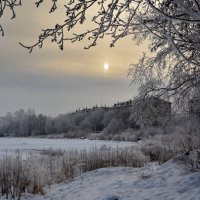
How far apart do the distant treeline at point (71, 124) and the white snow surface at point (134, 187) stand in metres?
71.3

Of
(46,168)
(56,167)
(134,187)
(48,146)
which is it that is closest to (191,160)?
(134,187)

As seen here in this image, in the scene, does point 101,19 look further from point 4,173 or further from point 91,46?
point 4,173

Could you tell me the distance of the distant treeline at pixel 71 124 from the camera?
297 ft

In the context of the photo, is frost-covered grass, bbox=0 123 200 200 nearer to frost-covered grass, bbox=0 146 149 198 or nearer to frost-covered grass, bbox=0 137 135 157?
frost-covered grass, bbox=0 146 149 198

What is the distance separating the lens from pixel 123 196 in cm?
1025

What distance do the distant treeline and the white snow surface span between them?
234ft

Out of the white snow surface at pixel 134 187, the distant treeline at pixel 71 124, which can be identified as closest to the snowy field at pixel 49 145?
the white snow surface at pixel 134 187

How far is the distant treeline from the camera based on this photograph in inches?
3568

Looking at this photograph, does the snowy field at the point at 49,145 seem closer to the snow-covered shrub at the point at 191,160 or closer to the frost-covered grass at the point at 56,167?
the frost-covered grass at the point at 56,167

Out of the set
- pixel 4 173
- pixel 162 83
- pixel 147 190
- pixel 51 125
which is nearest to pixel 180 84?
pixel 162 83

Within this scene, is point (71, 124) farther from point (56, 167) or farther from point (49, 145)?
point (56, 167)

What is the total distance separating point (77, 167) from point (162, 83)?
14.6 feet

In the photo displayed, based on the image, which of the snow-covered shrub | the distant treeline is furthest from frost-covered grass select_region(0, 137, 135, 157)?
the distant treeline

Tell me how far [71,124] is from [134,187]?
342 feet
